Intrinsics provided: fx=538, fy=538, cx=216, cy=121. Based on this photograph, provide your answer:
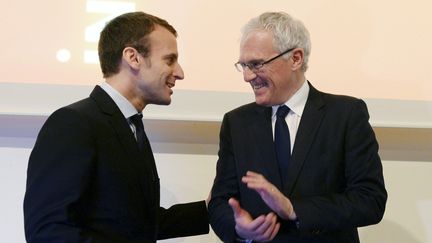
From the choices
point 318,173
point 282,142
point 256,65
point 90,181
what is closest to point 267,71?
point 256,65

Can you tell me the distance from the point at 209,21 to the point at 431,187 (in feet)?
3.31

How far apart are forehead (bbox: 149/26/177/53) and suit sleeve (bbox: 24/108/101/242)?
340mm

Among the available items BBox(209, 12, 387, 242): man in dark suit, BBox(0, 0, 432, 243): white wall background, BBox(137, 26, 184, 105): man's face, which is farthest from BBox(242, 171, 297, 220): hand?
BBox(0, 0, 432, 243): white wall background

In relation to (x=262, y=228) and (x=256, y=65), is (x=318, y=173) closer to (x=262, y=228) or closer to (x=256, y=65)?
(x=262, y=228)

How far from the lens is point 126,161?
1.27 meters

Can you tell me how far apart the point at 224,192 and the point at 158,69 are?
377 mm

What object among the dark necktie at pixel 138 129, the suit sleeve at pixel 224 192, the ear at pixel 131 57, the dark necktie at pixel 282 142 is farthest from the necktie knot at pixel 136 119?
the dark necktie at pixel 282 142

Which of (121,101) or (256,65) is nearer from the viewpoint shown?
(121,101)

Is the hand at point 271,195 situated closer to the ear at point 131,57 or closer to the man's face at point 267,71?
the man's face at point 267,71

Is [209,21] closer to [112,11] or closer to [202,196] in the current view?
[112,11]

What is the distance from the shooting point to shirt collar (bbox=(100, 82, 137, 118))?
1352 mm

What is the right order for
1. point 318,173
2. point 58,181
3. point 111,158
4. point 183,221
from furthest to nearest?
point 183,221 → point 318,173 → point 111,158 → point 58,181

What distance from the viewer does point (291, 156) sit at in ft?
4.50

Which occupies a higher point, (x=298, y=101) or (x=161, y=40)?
(x=161, y=40)
